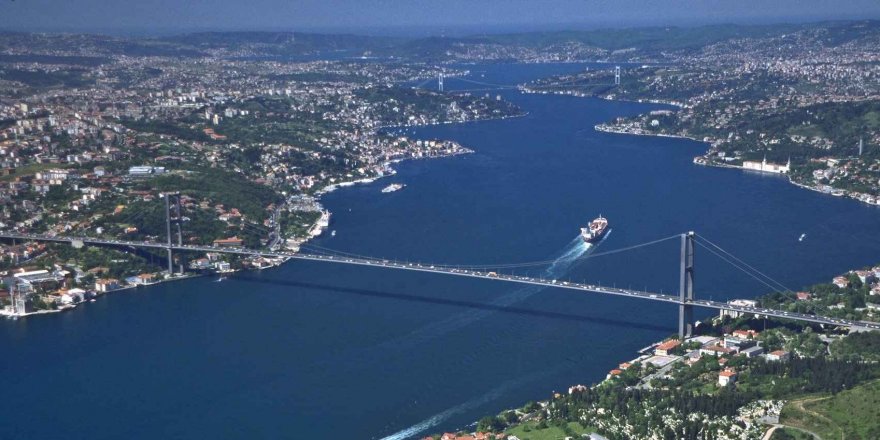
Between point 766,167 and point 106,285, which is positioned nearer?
point 106,285

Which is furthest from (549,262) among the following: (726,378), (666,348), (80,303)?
(80,303)

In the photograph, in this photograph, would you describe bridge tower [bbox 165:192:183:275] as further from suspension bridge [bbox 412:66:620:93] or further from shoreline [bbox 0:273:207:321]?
suspension bridge [bbox 412:66:620:93]

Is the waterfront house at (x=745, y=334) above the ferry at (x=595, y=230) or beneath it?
beneath

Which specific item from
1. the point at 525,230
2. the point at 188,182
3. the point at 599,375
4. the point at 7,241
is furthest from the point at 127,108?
the point at 599,375

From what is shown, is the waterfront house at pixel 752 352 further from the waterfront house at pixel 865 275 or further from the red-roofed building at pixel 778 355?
the waterfront house at pixel 865 275

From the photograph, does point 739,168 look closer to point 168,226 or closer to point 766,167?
point 766,167

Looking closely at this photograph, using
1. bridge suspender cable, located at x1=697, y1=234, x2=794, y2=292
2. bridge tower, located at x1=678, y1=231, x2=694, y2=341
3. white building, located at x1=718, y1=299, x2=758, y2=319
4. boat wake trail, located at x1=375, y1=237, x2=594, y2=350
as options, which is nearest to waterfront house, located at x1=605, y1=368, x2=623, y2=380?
bridge tower, located at x1=678, y1=231, x2=694, y2=341

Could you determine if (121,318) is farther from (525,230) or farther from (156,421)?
(525,230)

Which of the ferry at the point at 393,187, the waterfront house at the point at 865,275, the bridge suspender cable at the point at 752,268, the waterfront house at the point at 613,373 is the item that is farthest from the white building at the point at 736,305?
the ferry at the point at 393,187
